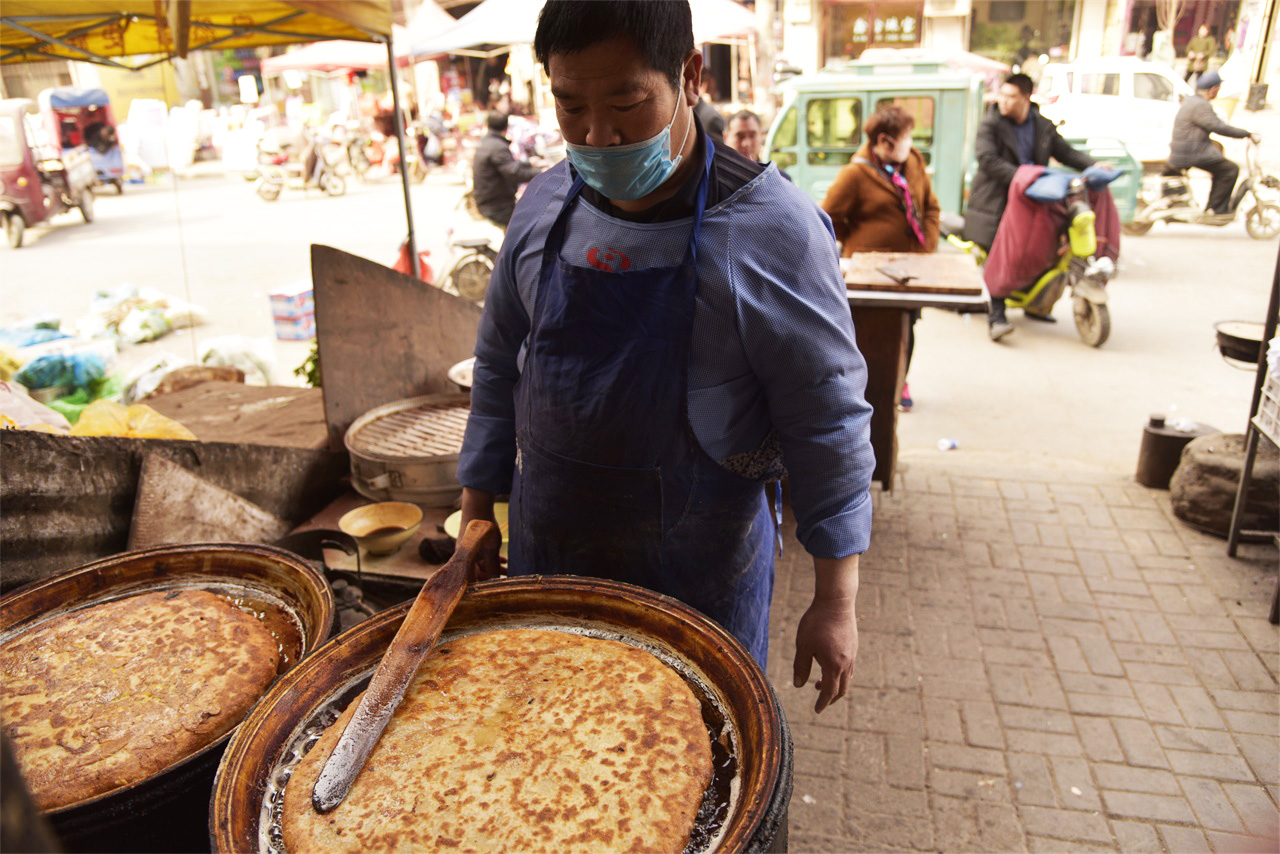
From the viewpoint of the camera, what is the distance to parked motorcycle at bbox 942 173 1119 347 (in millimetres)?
6840

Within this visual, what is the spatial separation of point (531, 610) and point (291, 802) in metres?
0.48

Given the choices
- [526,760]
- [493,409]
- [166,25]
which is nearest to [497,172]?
[166,25]

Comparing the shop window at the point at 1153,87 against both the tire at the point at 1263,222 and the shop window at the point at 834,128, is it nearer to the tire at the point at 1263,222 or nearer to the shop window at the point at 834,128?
the tire at the point at 1263,222

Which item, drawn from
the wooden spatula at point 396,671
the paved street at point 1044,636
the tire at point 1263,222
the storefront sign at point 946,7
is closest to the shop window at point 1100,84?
the paved street at point 1044,636

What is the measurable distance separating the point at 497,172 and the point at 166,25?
4.34 m

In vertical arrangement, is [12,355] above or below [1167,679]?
above

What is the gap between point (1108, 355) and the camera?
6.85 m

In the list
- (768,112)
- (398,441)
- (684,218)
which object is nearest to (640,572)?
(684,218)

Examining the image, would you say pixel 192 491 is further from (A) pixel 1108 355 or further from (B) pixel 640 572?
(A) pixel 1108 355

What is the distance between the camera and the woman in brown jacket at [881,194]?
16.9 ft

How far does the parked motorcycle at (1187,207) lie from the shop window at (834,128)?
308cm

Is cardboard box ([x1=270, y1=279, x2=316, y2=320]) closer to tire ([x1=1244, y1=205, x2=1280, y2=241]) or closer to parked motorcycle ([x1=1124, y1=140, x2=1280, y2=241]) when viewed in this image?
parked motorcycle ([x1=1124, y1=140, x2=1280, y2=241])

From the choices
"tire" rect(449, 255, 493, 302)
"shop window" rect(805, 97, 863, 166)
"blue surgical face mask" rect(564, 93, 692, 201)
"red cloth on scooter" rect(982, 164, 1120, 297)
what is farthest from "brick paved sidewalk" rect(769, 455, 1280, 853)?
"shop window" rect(805, 97, 863, 166)

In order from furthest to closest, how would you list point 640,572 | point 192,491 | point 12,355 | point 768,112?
point 768,112
point 12,355
point 192,491
point 640,572
